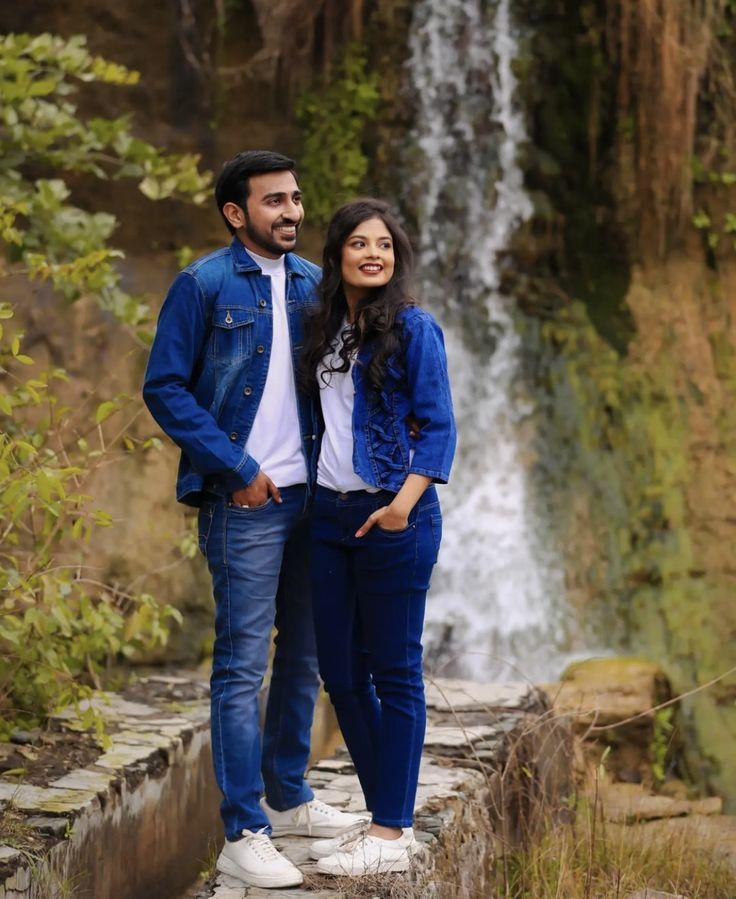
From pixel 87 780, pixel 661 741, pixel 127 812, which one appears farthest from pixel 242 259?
pixel 661 741

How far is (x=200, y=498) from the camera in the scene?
11.7 feet

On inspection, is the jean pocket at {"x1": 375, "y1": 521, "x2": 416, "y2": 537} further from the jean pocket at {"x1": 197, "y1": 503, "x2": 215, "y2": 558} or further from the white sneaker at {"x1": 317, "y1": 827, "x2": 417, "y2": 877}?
the white sneaker at {"x1": 317, "y1": 827, "x2": 417, "y2": 877}

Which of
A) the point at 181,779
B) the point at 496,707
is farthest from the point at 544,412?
the point at 181,779

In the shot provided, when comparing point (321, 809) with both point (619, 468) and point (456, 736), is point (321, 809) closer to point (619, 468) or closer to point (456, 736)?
point (456, 736)

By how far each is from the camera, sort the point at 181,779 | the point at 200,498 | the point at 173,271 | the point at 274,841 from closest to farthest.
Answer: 1. the point at 200,498
2. the point at 274,841
3. the point at 181,779
4. the point at 173,271

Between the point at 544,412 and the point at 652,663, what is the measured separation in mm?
1835

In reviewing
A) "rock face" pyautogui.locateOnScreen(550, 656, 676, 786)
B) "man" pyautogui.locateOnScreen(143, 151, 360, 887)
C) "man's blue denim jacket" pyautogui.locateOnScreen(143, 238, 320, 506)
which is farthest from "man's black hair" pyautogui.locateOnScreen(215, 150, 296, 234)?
"rock face" pyautogui.locateOnScreen(550, 656, 676, 786)

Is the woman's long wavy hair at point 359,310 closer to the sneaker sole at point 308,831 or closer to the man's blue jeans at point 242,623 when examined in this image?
the man's blue jeans at point 242,623

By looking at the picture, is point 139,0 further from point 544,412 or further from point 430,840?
point 430,840

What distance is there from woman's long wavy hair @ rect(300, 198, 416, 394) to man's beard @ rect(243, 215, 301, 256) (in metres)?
0.14

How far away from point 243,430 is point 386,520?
473mm

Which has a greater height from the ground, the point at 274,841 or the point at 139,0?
the point at 139,0

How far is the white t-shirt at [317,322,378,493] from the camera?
11.1 ft

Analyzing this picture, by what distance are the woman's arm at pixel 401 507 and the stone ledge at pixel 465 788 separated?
0.92 m
